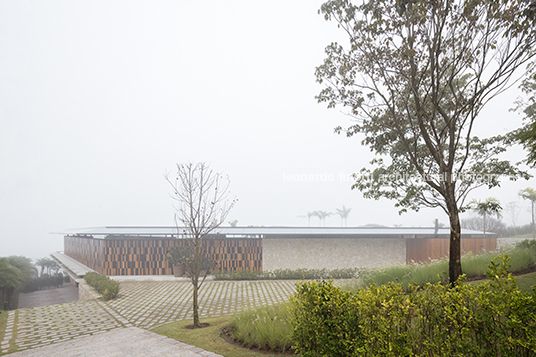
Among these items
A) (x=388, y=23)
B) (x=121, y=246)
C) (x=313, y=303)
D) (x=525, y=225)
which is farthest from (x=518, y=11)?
(x=525, y=225)

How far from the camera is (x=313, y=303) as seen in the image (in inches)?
171

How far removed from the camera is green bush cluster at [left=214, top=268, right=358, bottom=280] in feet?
57.3

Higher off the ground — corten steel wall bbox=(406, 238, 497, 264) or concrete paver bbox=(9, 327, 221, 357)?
corten steel wall bbox=(406, 238, 497, 264)

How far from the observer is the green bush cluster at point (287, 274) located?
1747cm

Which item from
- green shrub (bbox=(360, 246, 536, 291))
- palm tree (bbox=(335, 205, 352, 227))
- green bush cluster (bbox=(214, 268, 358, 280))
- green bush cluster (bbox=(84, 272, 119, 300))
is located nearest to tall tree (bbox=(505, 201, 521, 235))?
palm tree (bbox=(335, 205, 352, 227))

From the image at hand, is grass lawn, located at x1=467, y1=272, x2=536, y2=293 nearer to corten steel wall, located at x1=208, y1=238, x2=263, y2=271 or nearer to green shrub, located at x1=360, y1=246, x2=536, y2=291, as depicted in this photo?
green shrub, located at x1=360, y1=246, x2=536, y2=291

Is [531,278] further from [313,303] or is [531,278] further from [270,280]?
[270,280]

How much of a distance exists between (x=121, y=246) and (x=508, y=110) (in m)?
21.2

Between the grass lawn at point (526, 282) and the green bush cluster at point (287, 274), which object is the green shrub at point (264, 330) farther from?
the green bush cluster at point (287, 274)

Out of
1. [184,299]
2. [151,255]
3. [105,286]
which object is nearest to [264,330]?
[184,299]

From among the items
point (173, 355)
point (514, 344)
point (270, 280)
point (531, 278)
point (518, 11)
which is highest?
point (518, 11)

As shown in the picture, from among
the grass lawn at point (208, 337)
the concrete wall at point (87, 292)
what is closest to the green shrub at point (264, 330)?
the grass lawn at point (208, 337)

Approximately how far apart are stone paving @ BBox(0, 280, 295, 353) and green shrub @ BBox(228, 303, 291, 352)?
207 cm

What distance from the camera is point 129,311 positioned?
404 inches
